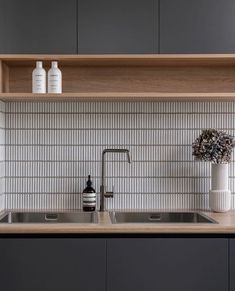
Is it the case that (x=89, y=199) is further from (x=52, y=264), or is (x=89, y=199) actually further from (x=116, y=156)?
(x=52, y=264)

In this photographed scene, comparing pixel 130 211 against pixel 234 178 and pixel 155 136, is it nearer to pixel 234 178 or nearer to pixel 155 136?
pixel 155 136

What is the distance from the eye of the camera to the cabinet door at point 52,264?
2.08m

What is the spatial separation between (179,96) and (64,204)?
998 millimetres

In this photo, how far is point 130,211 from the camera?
2654mm

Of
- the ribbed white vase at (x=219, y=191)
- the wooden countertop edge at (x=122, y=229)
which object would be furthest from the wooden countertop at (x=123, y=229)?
the ribbed white vase at (x=219, y=191)

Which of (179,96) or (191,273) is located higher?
(179,96)

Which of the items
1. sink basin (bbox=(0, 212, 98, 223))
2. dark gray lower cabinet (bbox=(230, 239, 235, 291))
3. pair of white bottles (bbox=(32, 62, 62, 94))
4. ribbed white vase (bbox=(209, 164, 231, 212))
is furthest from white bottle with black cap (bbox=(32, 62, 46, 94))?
dark gray lower cabinet (bbox=(230, 239, 235, 291))
